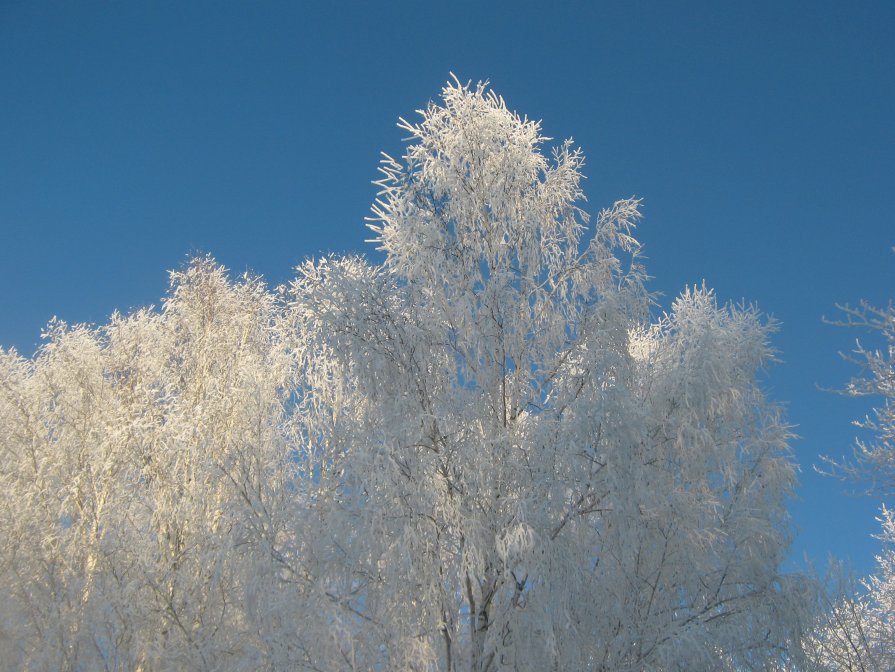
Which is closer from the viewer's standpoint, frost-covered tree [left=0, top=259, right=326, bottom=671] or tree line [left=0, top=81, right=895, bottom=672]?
tree line [left=0, top=81, right=895, bottom=672]

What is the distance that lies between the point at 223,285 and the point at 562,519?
6.71 meters

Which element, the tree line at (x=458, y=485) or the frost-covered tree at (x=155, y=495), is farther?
the frost-covered tree at (x=155, y=495)

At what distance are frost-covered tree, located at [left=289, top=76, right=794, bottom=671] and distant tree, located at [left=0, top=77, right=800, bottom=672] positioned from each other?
0.02 metres

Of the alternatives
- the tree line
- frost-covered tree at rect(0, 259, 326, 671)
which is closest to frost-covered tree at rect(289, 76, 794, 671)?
the tree line

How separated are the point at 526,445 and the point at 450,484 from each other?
0.71 m

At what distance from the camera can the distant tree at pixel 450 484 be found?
5.88 m

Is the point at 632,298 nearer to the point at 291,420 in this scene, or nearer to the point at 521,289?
the point at 521,289

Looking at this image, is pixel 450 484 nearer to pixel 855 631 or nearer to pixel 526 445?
pixel 526 445

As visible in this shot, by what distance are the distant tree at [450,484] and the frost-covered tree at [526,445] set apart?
25 mm

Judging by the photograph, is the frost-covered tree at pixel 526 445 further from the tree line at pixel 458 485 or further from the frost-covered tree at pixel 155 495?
the frost-covered tree at pixel 155 495

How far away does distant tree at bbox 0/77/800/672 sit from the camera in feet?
19.3

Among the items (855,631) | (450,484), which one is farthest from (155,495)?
(855,631)

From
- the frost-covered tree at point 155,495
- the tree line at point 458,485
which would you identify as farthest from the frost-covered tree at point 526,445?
the frost-covered tree at point 155,495

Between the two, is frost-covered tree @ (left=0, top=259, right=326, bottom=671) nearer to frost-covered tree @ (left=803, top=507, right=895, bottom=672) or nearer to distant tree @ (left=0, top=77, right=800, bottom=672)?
distant tree @ (left=0, top=77, right=800, bottom=672)
